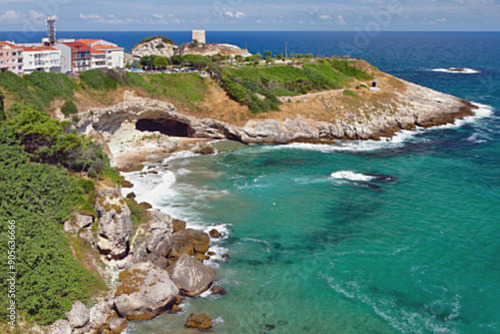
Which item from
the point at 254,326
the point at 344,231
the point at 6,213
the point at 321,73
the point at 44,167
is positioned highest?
the point at 321,73

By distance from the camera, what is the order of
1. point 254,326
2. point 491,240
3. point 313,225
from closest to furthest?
point 254,326
point 491,240
point 313,225

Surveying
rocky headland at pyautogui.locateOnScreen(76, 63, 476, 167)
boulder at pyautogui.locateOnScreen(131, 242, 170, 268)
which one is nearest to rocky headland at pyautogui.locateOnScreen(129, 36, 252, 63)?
rocky headland at pyautogui.locateOnScreen(76, 63, 476, 167)

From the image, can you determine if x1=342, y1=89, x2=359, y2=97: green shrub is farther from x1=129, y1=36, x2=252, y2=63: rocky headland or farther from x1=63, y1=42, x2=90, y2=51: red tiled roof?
x1=63, y1=42, x2=90, y2=51: red tiled roof

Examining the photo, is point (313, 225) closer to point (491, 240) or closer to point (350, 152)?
point (491, 240)

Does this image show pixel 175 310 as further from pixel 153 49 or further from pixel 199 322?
pixel 153 49

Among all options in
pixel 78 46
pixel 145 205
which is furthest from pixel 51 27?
pixel 145 205

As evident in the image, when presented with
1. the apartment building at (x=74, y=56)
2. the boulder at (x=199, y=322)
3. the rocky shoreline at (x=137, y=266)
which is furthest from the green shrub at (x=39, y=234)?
the apartment building at (x=74, y=56)

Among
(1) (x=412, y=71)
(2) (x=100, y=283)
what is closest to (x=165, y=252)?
(2) (x=100, y=283)
